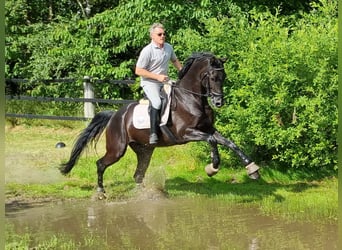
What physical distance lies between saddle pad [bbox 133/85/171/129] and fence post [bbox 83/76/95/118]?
248 inches

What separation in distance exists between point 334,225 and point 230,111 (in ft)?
10.1

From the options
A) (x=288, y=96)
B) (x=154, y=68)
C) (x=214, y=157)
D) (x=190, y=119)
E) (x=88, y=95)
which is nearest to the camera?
(x=214, y=157)

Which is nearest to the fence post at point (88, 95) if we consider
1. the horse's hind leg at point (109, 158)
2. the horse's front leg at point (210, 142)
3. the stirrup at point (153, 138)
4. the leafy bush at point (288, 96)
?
the leafy bush at point (288, 96)

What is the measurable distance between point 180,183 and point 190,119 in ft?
7.21

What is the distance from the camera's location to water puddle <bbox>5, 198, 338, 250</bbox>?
648 centimetres

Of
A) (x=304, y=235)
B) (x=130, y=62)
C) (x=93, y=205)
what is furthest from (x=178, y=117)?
(x=130, y=62)

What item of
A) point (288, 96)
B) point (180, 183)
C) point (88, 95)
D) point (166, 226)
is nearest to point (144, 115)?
point (166, 226)

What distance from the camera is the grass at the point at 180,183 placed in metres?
8.37

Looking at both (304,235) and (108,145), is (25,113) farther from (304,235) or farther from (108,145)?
(304,235)

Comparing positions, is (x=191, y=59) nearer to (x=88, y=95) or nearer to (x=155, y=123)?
(x=155, y=123)

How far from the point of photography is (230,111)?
32.1 ft

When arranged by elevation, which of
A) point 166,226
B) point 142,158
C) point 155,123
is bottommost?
point 166,226

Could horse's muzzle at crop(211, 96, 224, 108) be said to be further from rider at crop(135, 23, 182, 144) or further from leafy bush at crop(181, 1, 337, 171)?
leafy bush at crop(181, 1, 337, 171)

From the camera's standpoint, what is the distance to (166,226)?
7352 millimetres
